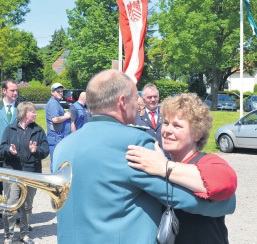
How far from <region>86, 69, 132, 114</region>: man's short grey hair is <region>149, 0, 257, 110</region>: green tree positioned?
30.1 meters

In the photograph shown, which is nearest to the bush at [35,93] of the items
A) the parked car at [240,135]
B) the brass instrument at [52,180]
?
the parked car at [240,135]

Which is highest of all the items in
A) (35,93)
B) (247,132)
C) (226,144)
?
(35,93)

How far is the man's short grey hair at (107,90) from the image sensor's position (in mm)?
2113

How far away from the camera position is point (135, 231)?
6.56 feet

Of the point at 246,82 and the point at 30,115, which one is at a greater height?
→ the point at 246,82

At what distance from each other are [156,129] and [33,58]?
5516 cm

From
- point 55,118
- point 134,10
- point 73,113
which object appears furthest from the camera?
point 134,10

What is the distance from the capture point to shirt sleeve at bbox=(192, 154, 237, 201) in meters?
2.01

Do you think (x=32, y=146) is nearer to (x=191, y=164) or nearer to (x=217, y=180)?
(x=191, y=164)

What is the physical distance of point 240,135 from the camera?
552 inches

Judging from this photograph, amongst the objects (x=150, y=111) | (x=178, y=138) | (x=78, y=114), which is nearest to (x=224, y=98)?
(x=78, y=114)

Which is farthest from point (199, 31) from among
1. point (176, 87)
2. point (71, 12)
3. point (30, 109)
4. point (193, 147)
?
point (193, 147)

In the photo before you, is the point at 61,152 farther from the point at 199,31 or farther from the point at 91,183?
Result: the point at 199,31

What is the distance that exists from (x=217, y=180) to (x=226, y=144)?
12.5 meters
